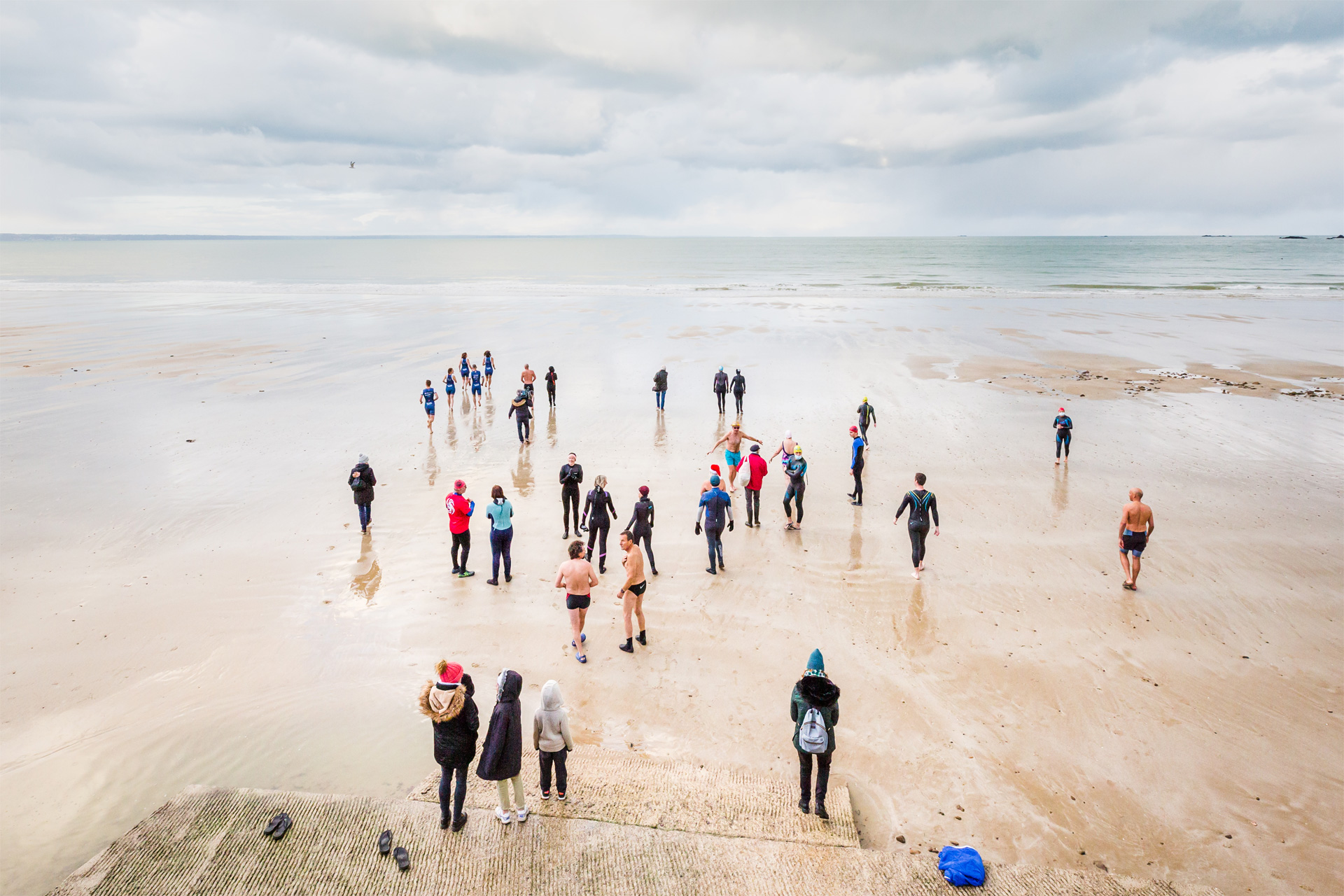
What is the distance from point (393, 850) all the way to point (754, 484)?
832cm

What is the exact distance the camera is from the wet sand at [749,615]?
254 inches

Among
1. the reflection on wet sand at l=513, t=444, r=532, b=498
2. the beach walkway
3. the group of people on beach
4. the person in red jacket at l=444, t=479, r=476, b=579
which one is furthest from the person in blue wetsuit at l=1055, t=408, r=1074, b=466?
the person in red jacket at l=444, t=479, r=476, b=579

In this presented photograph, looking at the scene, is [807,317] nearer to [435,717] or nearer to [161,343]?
[161,343]

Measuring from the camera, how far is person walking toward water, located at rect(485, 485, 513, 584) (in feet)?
32.8

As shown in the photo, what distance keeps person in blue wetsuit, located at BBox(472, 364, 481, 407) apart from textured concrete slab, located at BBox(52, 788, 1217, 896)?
668 inches

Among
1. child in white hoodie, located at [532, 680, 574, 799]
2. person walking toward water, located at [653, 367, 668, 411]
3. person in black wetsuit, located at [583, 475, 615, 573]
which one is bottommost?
child in white hoodie, located at [532, 680, 574, 799]

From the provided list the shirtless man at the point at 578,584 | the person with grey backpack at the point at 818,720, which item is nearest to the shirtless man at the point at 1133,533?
the person with grey backpack at the point at 818,720

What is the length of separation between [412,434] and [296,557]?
24.0 ft

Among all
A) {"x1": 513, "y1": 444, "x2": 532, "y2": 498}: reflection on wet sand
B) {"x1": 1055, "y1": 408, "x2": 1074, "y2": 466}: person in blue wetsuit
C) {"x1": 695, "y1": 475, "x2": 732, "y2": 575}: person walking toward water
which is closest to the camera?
{"x1": 695, "y1": 475, "x2": 732, "y2": 575}: person walking toward water

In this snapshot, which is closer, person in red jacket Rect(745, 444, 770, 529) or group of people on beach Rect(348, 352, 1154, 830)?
group of people on beach Rect(348, 352, 1154, 830)

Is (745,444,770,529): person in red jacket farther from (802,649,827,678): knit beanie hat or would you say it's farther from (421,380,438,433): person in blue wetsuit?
(421,380,438,433): person in blue wetsuit

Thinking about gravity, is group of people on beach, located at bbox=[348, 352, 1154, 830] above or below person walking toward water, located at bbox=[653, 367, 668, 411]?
below

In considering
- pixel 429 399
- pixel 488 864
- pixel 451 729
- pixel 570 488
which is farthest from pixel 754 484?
pixel 429 399

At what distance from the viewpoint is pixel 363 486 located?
11648 mm
